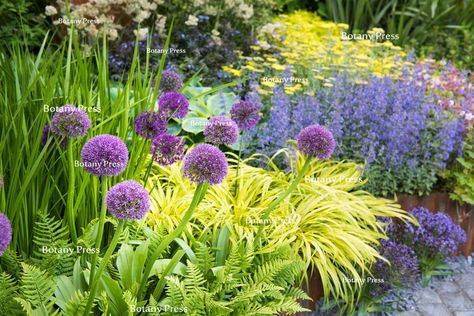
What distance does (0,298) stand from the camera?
88.2 inches

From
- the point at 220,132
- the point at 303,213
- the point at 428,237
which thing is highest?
the point at 220,132

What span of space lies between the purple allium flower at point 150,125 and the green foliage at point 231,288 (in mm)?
546

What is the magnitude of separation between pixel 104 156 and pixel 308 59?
353cm

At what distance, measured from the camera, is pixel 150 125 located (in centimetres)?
250

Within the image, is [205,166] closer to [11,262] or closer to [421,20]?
[11,262]

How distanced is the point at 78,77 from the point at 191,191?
989 mm

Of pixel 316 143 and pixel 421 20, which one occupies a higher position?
pixel 316 143

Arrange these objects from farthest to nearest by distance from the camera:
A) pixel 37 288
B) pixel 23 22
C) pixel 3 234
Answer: pixel 23 22 → pixel 37 288 → pixel 3 234

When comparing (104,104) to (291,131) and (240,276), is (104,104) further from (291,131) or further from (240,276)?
(291,131)

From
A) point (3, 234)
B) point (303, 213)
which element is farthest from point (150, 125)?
point (303, 213)

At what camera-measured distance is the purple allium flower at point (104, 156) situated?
189 cm

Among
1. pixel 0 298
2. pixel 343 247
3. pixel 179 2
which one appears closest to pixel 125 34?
pixel 179 2

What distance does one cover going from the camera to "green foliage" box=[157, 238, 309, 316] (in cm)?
239

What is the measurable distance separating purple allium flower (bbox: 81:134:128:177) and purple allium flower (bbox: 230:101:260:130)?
37.8 inches
